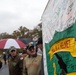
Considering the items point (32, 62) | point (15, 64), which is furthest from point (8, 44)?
point (32, 62)

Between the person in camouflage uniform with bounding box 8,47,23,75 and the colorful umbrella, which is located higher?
the colorful umbrella

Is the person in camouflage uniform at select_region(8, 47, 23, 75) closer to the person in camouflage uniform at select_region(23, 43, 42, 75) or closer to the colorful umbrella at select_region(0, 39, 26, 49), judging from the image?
the person in camouflage uniform at select_region(23, 43, 42, 75)

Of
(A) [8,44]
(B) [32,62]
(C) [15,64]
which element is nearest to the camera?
(B) [32,62]

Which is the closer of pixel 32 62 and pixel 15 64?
pixel 32 62

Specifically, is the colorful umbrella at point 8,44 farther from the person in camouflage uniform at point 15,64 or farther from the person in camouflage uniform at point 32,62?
the person in camouflage uniform at point 32,62

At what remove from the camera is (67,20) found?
2.46 m

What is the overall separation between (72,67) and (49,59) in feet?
2.68

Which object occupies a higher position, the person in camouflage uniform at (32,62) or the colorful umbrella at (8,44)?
the colorful umbrella at (8,44)

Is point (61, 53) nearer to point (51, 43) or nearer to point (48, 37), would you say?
point (51, 43)

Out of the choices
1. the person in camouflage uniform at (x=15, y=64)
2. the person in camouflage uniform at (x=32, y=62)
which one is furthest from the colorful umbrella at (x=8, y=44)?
the person in camouflage uniform at (x=32, y=62)

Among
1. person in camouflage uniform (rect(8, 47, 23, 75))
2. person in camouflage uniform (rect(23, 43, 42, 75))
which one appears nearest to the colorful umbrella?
person in camouflage uniform (rect(8, 47, 23, 75))

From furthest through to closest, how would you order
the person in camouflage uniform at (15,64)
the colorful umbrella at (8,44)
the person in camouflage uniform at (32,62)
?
the colorful umbrella at (8,44)
the person in camouflage uniform at (15,64)
the person in camouflage uniform at (32,62)

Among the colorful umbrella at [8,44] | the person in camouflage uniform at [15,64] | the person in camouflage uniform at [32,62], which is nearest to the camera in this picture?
the person in camouflage uniform at [32,62]

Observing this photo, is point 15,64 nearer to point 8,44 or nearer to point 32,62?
point 32,62
